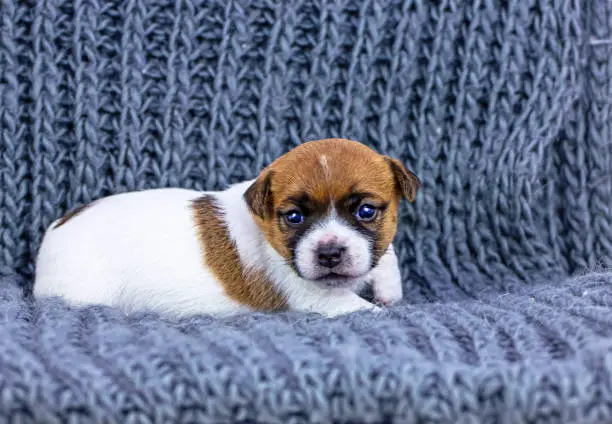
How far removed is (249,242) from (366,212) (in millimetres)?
316

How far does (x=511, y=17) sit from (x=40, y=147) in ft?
4.55

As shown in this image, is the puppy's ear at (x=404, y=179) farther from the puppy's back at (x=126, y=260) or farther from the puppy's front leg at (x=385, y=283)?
the puppy's back at (x=126, y=260)

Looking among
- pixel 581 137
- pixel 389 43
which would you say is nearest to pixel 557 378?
pixel 581 137

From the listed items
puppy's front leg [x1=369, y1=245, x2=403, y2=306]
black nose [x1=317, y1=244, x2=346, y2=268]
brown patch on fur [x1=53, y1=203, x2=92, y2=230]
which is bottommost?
puppy's front leg [x1=369, y1=245, x2=403, y2=306]

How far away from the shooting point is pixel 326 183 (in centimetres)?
142

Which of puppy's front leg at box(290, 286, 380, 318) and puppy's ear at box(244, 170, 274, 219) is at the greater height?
puppy's ear at box(244, 170, 274, 219)

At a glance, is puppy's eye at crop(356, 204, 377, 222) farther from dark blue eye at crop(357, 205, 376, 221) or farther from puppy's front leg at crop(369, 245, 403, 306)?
puppy's front leg at crop(369, 245, 403, 306)

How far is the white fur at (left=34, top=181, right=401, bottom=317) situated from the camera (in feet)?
5.08

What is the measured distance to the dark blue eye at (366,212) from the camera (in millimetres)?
1468

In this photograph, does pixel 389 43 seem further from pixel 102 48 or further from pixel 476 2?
pixel 102 48

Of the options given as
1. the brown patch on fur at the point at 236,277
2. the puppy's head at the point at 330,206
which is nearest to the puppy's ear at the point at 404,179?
the puppy's head at the point at 330,206

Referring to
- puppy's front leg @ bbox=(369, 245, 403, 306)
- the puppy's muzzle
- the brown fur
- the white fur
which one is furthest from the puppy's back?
puppy's front leg @ bbox=(369, 245, 403, 306)

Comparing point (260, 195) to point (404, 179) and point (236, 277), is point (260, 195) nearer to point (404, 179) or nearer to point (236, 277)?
point (236, 277)

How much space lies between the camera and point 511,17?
1830 mm
